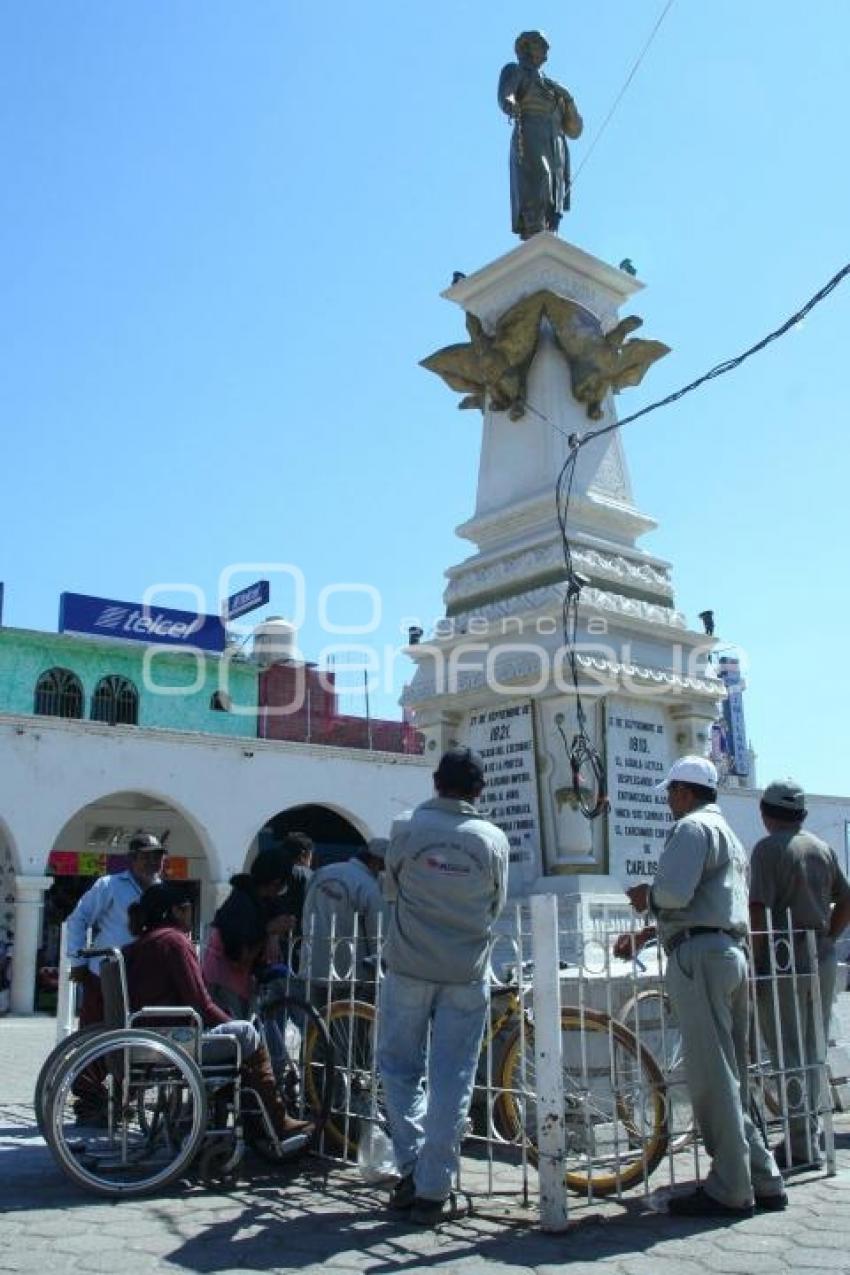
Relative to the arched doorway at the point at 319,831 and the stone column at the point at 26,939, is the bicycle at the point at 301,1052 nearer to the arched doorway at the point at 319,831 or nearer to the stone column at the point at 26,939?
the stone column at the point at 26,939

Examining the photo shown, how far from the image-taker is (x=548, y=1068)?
406cm

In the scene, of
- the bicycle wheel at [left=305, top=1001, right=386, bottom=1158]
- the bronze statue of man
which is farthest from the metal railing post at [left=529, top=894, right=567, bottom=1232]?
the bronze statue of man

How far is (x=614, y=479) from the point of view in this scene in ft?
27.9

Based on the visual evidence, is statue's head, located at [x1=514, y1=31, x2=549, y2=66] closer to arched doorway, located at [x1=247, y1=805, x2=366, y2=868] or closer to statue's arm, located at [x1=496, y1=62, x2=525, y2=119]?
statue's arm, located at [x1=496, y1=62, x2=525, y2=119]

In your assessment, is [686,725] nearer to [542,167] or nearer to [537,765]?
[537,765]

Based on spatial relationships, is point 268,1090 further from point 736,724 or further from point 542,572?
point 736,724

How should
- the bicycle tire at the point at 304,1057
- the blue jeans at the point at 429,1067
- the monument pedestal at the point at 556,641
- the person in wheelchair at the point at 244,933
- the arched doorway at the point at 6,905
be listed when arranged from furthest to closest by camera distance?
the arched doorway at the point at 6,905 → the monument pedestal at the point at 556,641 → the person in wheelchair at the point at 244,933 → the bicycle tire at the point at 304,1057 → the blue jeans at the point at 429,1067

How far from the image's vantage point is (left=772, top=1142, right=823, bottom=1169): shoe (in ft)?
15.8

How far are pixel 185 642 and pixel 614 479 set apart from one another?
20.2 meters

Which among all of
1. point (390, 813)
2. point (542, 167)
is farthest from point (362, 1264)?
Result: point (390, 813)

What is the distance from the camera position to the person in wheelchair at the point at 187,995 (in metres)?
4.86

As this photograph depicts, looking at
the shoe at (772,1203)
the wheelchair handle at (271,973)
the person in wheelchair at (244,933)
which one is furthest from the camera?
the wheelchair handle at (271,973)

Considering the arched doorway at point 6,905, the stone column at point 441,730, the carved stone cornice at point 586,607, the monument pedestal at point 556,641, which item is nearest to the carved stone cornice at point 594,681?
the monument pedestal at point 556,641

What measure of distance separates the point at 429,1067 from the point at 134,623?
23.4m
